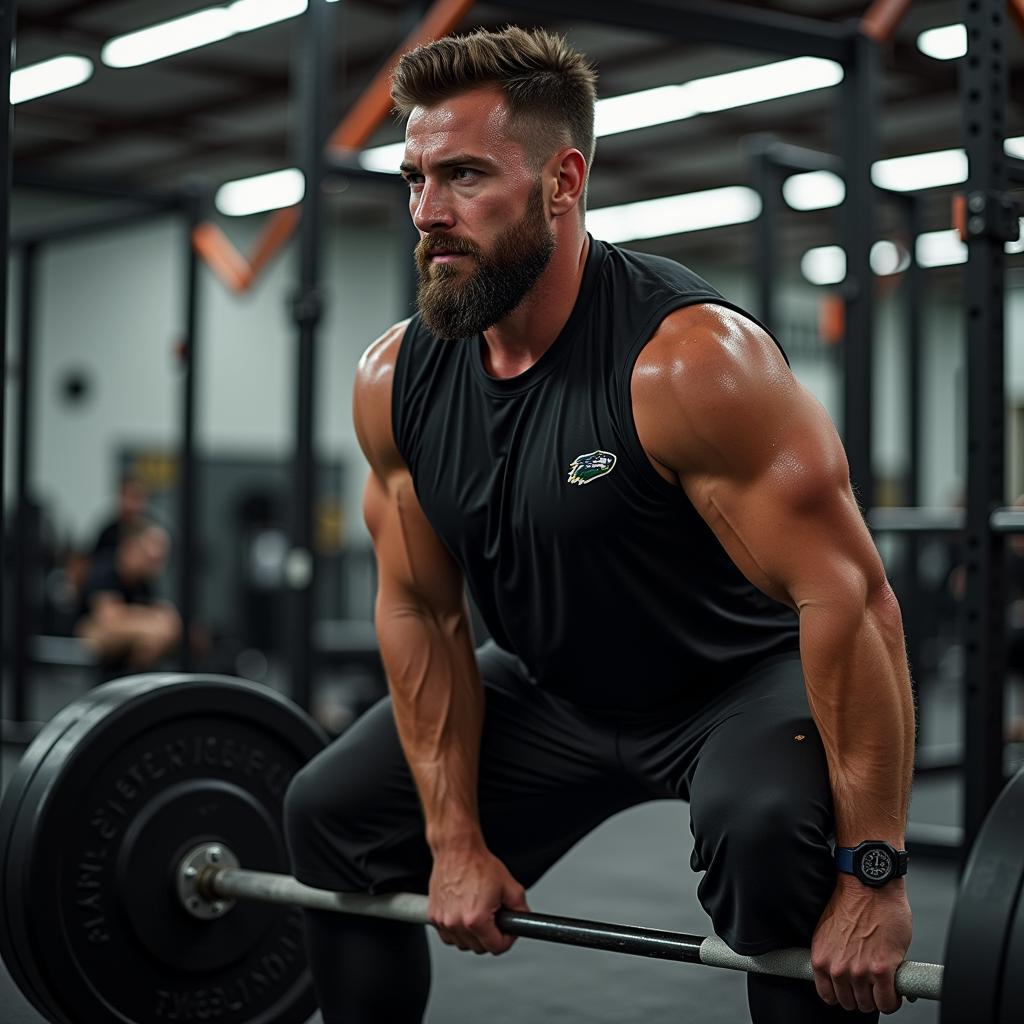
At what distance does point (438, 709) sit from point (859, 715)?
21.4 inches

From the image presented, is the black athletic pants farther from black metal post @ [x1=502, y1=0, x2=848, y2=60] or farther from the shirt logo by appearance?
black metal post @ [x1=502, y1=0, x2=848, y2=60]

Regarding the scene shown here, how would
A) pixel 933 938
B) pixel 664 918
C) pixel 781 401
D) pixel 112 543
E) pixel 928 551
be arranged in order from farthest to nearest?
pixel 928 551
pixel 112 543
pixel 664 918
pixel 933 938
pixel 781 401

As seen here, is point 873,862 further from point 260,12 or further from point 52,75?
point 52,75

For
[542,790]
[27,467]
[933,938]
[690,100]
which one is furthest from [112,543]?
[542,790]

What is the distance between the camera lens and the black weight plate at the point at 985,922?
50.9 inches

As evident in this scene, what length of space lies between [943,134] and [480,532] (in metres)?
8.19

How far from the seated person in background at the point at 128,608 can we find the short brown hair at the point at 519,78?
466 centimetres

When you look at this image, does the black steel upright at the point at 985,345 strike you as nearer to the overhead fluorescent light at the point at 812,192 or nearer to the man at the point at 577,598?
the man at the point at 577,598

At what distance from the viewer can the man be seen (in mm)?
1475

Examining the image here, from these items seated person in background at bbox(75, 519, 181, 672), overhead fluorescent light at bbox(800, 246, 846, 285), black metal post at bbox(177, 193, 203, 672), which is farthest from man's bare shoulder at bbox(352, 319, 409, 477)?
overhead fluorescent light at bbox(800, 246, 846, 285)

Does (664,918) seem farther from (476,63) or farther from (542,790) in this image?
(476,63)

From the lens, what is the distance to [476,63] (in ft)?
5.36

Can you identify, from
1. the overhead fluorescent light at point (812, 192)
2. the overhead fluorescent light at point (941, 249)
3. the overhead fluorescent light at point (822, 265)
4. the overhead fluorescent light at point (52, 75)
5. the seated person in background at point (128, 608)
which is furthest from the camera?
the overhead fluorescent light at point (822, 265)

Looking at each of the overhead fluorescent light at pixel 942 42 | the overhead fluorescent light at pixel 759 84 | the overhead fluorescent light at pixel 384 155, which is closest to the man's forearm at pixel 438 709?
the overhead fluorescent light at pixel 942 42
